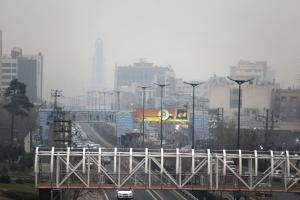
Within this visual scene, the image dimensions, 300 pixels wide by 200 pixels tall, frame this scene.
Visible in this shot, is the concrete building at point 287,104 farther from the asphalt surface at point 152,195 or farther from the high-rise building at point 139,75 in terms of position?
the high-rise building at point 139,75

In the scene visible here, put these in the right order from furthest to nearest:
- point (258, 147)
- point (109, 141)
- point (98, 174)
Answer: point (109, 141)
point (258, 147)
point (98, 174)

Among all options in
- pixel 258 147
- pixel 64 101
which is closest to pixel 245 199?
pixel 258 147

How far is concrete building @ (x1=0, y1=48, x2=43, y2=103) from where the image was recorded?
29.9 m

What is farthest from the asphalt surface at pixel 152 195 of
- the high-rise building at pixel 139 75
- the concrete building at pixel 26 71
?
the high-rise building at pixel 139 75

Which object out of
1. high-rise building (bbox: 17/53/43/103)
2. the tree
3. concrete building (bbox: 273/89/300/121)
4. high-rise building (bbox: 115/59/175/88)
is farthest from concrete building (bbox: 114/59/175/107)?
the tree

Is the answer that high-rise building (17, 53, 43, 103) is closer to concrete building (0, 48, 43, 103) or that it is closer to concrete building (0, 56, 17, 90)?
concrete building (0, 48, 43, 103)

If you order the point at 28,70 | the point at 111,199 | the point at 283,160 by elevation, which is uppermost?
the point at 28,70

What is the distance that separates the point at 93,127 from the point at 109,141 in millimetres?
3770

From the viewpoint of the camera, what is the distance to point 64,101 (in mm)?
29719

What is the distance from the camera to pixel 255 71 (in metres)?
33.9

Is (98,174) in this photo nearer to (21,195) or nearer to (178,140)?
(21,195)

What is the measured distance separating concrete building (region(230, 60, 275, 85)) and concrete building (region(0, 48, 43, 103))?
349 inches

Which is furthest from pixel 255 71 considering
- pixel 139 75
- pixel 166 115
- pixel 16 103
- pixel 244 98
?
pixel 16 103

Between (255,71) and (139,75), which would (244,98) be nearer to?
(255,71)
